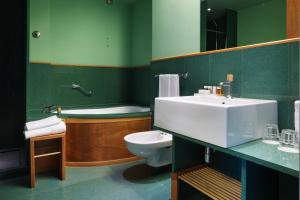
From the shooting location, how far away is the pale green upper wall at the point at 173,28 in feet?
9.99

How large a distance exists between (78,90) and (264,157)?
10.3 feet

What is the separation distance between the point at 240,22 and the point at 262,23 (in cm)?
26

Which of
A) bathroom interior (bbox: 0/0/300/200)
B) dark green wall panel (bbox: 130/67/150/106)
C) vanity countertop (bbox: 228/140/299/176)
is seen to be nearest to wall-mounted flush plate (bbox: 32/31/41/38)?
bathroom interior (bbox: 0/0/300/200)

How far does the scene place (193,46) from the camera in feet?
9.92

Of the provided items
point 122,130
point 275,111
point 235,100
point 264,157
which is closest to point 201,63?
point 235,100

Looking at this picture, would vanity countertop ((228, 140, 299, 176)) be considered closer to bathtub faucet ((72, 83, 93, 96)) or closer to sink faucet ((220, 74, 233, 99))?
sink faucet ((220, 74, 233, 99))

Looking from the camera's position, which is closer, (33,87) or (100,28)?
(33,87)

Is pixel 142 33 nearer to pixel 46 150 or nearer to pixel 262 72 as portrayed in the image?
pixel 46 150

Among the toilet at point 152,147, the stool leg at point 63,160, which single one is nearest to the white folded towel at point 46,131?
the stool leg at point 63,160

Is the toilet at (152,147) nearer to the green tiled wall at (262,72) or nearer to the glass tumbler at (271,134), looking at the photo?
the green tiled wall at (262,72)

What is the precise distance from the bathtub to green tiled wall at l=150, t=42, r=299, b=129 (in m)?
1.27

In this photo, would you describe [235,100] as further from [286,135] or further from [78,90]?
[78,90]

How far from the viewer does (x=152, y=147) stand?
7.17 ft

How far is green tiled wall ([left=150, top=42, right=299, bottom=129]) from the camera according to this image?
4.25 ft
